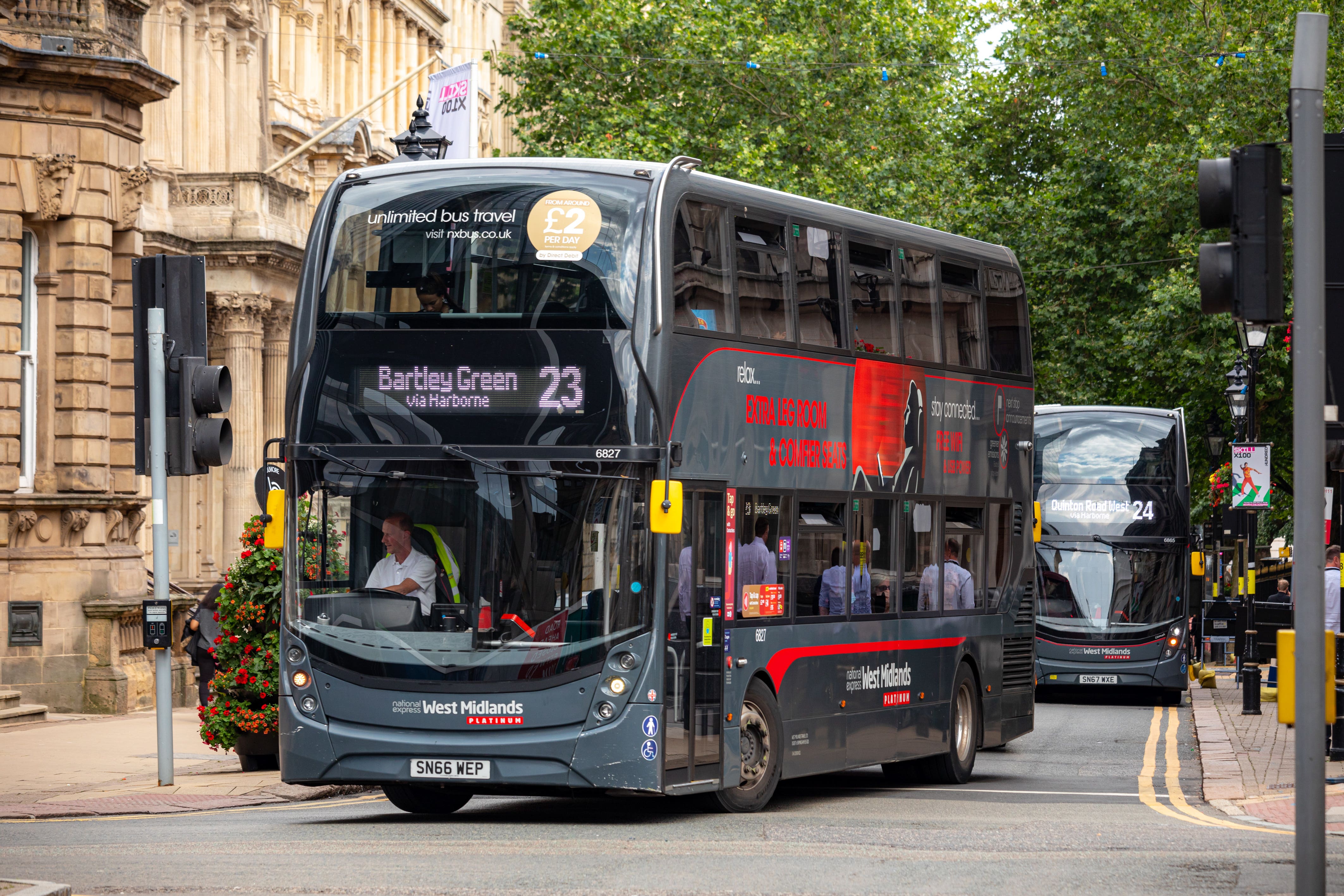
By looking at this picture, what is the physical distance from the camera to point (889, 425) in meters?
15.6

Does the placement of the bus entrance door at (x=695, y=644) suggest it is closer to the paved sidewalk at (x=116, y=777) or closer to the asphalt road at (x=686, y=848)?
the asphalt road at (x=686, y=848)

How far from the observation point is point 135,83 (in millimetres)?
24703

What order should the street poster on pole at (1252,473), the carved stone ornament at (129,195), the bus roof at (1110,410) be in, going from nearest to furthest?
1. the carved stone ornament at (129,195)
2. the street poster on pole at (1252,473)
3. the bus roof at (1110,410)

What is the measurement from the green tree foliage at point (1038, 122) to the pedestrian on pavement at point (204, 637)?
2223cm

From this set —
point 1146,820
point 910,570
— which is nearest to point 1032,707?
point 910,570

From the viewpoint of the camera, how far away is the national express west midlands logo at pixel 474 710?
12.5 m

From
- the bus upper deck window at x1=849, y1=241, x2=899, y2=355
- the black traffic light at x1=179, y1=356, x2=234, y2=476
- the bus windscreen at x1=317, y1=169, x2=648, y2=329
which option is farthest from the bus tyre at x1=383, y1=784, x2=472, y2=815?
the bus upper deck window at x1=849, y1=241, x2=899, y2=355

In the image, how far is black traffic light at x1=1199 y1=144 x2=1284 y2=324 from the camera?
848 centimetres

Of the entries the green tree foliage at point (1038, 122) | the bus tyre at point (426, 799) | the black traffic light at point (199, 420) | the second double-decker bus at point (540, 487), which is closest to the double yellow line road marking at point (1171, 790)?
the second double-decker bus at point (540, 487)

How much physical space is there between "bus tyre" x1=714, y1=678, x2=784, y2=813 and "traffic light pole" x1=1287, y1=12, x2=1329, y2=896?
5617mm

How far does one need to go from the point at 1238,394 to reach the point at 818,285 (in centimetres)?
2111

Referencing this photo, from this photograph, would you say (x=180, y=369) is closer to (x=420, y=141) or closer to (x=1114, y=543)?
(x=420, y=141)

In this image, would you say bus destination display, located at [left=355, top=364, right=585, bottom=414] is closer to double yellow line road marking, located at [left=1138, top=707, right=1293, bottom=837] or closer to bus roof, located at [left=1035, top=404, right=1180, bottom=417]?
double yellow line road marking, located at [left=1138, top=707, right=1293, bottom=837]

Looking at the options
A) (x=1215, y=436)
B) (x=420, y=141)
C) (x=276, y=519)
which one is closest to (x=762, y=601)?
(x=276, y=519)
